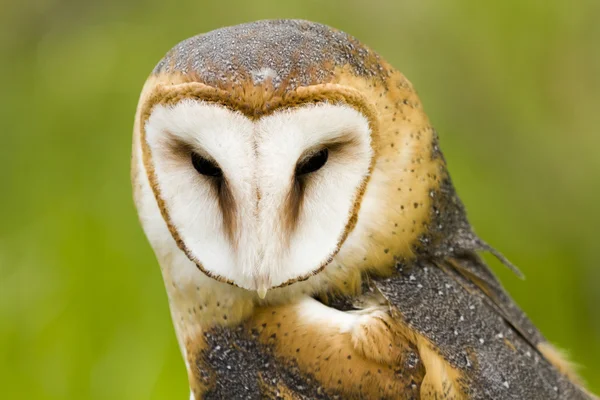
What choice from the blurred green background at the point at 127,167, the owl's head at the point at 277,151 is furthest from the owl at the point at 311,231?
the blurred green background at the point at 127,167

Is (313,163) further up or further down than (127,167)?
further up

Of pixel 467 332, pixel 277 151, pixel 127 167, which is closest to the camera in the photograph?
pixel 277 151

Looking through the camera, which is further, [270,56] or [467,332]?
[467,332]

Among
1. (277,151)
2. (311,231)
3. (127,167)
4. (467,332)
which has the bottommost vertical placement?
(127,167)

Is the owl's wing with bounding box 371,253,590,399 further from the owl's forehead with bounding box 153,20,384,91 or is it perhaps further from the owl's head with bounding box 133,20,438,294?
the owl's forehead with bounding box 153,20,384,91

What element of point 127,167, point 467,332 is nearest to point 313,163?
point 467,332

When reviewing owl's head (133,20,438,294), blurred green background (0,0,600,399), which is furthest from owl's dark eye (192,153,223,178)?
blurred green background (0,0,600,399)

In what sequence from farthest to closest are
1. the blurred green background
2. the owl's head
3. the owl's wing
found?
the blurred green background, the owl's wing, the owl's head

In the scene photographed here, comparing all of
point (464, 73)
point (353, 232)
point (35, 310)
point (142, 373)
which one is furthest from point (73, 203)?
point (353, 232)

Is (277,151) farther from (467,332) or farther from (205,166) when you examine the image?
(467,332)
